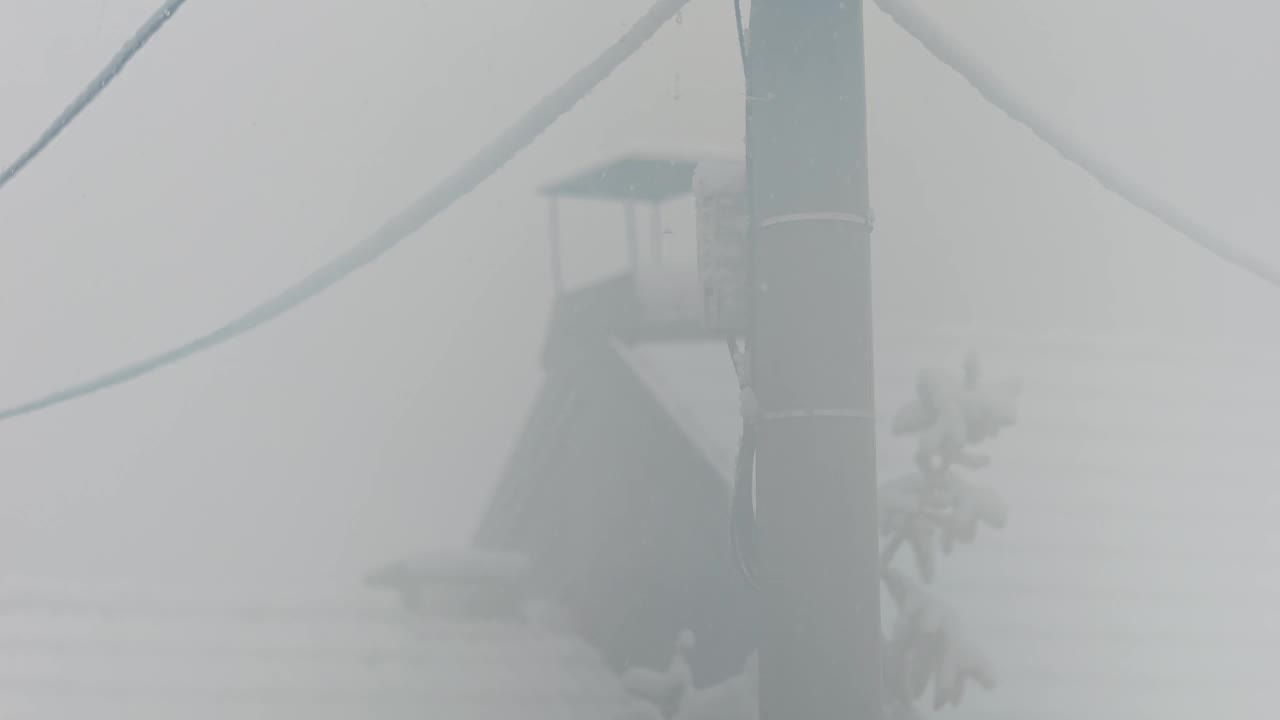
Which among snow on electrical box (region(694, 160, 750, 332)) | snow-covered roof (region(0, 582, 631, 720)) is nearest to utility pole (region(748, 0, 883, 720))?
snow on electrical box (region(694, 160, 750, 332))

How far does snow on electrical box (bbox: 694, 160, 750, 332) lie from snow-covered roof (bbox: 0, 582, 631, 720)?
2741mm

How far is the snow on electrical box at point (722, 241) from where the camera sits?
142 inches

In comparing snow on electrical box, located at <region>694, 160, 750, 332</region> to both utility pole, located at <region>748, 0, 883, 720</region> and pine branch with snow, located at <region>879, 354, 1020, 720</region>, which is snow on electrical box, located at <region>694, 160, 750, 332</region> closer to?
utility pole, located at <region>748, 0, 883, 720</region>

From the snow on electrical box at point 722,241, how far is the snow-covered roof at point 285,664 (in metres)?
2.74

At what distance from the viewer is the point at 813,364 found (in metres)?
3.40

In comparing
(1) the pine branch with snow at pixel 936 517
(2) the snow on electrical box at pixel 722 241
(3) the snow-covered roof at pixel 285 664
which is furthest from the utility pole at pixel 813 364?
(3) the snow-covered roof at pixel 285 664

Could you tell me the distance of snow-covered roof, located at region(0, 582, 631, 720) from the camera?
5.98 meters

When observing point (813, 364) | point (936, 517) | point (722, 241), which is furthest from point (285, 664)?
point (813, 364)

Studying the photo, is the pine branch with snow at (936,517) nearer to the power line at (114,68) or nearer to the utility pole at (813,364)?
the utility pole at (813,364)

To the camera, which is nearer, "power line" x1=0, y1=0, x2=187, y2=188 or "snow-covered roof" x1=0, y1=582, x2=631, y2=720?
"power line" x1=0, y1=0, x2=187, y2=188

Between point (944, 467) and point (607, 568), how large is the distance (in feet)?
8.71

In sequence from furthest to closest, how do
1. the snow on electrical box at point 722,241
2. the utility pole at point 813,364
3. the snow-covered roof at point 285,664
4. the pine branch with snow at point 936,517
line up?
the snow-covered roof at point 285,664 < the pine branch with snow at point 936,517 < the snow on electrical box at point 722,241 < the utility pole at point 813,364

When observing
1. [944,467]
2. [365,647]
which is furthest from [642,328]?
[365,647]

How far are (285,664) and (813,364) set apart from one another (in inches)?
155
